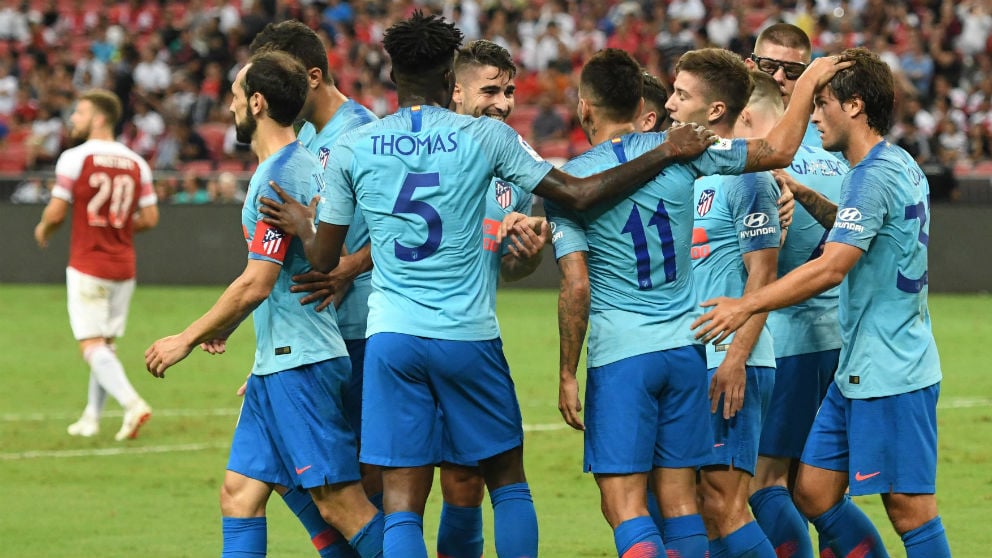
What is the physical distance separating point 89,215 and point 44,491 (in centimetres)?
313

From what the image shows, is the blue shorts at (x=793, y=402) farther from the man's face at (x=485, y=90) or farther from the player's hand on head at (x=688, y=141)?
the man's face at (x=485, y=90)

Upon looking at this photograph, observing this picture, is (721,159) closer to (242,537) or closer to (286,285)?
(286,285)

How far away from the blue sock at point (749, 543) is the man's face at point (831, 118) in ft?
5.07

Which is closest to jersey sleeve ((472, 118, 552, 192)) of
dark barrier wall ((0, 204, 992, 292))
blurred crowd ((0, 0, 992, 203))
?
dark barrier wall ((0, 204, 992, 292))

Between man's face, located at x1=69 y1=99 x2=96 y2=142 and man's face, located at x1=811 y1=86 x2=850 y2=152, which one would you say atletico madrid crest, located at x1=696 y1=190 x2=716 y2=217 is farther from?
Result: man's face, located at x1=69 y1=99 x2=96 y2=142

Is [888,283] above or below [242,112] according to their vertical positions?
below

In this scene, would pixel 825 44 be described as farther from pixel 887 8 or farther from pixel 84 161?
pixel 84 161

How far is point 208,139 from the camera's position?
83.9ft

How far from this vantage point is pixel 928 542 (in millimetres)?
5309

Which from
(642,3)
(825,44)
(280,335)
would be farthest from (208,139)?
(280,335)

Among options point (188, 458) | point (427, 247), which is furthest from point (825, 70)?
point (188, 458)

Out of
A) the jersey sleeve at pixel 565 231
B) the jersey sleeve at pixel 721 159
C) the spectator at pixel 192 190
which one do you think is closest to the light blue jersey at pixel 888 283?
the jersey sleeve at pixel 721 159

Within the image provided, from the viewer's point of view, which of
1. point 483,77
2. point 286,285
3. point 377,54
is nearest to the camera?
point 286,285

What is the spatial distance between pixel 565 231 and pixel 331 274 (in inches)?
38.3
